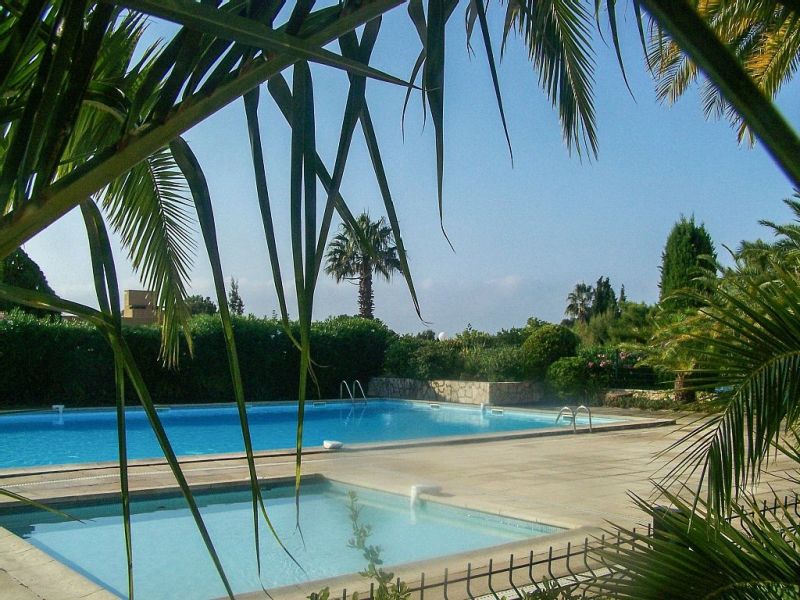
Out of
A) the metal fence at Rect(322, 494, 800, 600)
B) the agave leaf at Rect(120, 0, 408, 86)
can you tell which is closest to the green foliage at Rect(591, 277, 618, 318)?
the metal fence at Rect(322, 494, 800, 600)

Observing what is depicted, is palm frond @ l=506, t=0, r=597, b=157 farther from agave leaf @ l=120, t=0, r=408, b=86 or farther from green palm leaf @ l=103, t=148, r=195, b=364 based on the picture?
agave leaf @ l=120, t=0, r=408, b=86

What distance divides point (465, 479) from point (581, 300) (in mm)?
49070

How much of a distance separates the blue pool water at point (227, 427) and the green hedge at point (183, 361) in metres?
0.76

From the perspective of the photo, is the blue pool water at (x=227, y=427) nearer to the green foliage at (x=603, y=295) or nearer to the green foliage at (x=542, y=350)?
the green foliage at (x=542, y=350)

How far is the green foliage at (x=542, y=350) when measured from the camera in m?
20.0

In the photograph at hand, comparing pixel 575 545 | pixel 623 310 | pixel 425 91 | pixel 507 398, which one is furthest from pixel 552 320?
pixel 425 91

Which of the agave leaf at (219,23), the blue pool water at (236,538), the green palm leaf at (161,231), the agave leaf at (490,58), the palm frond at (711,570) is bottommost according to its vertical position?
the blue pool water at (236,538)

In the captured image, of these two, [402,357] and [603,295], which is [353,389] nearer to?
[402,357]

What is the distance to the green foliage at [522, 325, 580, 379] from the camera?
1997 centimetres

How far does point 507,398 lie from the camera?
1958 centimetres

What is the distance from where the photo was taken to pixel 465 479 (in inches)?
352

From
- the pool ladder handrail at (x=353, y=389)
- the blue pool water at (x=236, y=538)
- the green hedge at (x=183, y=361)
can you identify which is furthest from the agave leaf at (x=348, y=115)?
the pool ladder handrail at (x=353, y=389)

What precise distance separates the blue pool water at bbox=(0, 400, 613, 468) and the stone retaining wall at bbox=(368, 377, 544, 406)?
100cm

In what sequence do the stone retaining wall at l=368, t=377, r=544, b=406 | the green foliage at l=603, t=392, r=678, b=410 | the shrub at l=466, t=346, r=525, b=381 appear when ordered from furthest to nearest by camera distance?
the shrub at l=466, t=346, r=525, b=381 < the stone retaining wall at l=368, t=377, r=544, b=406 < the green foliage at l=603, t=392, r=678, b=410
